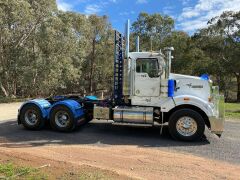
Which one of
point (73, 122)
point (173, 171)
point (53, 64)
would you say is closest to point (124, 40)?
point (73, 122)

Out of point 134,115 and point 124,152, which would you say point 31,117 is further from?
point 124,152

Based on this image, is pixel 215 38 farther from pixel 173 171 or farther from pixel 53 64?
pixel 173 171

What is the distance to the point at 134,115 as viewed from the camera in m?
10.4

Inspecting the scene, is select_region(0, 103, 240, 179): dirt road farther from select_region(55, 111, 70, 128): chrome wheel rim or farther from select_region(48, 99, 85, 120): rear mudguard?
select_region(48, 99, 85, 120): rear mudguard

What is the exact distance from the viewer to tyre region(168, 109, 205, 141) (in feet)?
32.3

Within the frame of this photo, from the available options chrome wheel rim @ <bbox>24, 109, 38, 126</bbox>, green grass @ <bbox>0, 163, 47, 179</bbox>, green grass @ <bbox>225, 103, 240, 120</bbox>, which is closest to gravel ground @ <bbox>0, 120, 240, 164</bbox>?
chrome wheel rim @ <bbox>24, 109, 38, 126</bbox>

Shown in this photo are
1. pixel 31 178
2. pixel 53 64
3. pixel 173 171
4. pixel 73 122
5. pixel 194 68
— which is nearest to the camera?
pixel 31 178

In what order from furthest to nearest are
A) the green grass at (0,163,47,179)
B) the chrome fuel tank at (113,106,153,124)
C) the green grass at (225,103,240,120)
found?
the green grass at (225,103,240,120), the chrome fuel tank at (113,106,153,124), the green grass at (0,163,47,179)

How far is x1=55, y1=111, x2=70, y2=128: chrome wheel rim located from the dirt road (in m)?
0.41

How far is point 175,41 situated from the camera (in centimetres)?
4031

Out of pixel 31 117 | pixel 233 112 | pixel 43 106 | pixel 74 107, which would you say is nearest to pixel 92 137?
pixel 74 107

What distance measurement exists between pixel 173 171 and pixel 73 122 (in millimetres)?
4902

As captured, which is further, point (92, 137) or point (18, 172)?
point (92, 137)

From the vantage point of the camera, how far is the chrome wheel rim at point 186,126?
391 inches
